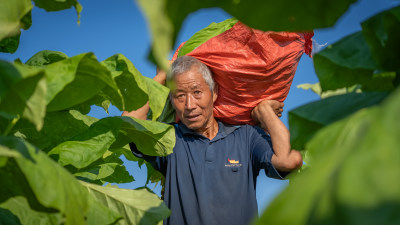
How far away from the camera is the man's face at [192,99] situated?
9.48ft

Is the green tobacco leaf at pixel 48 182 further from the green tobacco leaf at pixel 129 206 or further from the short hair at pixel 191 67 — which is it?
the short hair at pixel 191 67

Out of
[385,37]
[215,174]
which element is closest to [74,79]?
[385,37]

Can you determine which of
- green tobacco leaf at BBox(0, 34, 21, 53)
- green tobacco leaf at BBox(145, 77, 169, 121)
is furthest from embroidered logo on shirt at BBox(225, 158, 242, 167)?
green tobacco leaf at BBox(0, 34, 21, 53)

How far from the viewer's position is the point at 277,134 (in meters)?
2.77

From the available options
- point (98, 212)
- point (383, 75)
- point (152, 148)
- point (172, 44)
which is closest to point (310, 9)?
point (172, 44)

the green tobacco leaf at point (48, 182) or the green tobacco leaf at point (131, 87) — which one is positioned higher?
the green tobacco leaf at point (131, 87)

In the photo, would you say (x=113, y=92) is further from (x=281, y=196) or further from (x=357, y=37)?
(x=281, y=196)

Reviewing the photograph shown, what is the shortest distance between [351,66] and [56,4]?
87cm

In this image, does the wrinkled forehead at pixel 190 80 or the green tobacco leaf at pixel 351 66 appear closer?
the green tobacco leaf at pixel 351 66

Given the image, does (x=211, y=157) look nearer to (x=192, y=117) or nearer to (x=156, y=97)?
(x=192, y=117)

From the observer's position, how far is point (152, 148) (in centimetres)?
188

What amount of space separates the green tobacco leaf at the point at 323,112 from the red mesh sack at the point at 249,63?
1.60 metres

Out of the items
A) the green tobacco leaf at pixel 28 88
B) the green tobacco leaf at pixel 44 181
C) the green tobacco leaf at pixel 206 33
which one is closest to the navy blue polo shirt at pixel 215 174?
the green tobacco leaf at pixel 206 33

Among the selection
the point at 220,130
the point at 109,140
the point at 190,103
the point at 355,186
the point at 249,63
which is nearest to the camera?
the point at 355,186
